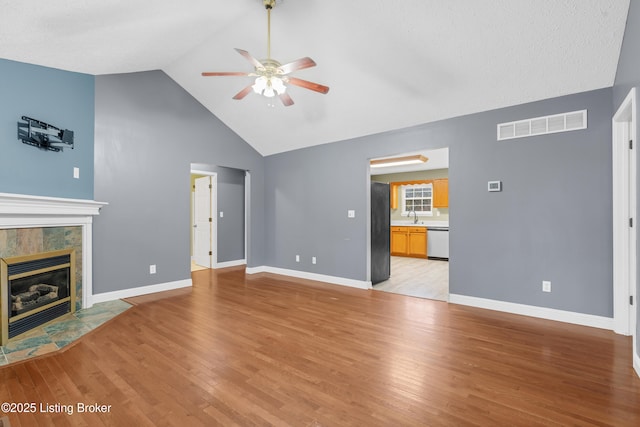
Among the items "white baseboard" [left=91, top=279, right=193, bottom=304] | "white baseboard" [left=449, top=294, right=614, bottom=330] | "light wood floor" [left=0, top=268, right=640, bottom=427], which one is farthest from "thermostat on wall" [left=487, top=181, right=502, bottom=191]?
"white baseboard" [left=91, top=279, right=193, bottom=304]

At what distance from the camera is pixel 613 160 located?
304 cm

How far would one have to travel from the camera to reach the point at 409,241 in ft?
27.3

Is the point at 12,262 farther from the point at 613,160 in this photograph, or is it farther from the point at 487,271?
the point at 613,160

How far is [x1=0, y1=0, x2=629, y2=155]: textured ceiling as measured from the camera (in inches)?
104

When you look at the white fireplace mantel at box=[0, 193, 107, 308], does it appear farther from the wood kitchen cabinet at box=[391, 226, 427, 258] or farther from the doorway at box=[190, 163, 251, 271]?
the wood kitchen cabinet at box=[391, 226, 427, 258]

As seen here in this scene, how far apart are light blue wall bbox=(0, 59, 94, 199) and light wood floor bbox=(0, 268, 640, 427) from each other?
178 cm

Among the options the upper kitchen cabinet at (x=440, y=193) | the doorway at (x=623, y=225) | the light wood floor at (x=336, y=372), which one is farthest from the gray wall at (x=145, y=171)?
the upper kitchen cabinet at (x=440, y=193)

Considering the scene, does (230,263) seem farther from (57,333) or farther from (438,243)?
(438,243)

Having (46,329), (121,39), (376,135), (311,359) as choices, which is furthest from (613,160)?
(46,329)

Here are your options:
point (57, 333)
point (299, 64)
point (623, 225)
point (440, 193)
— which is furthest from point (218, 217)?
point (623, 225)

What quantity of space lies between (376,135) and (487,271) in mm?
2600

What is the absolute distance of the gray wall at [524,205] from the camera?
3158 mm

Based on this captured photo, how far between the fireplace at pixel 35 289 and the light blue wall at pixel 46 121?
760 mm

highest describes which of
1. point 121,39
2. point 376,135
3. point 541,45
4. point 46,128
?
point 121,39
